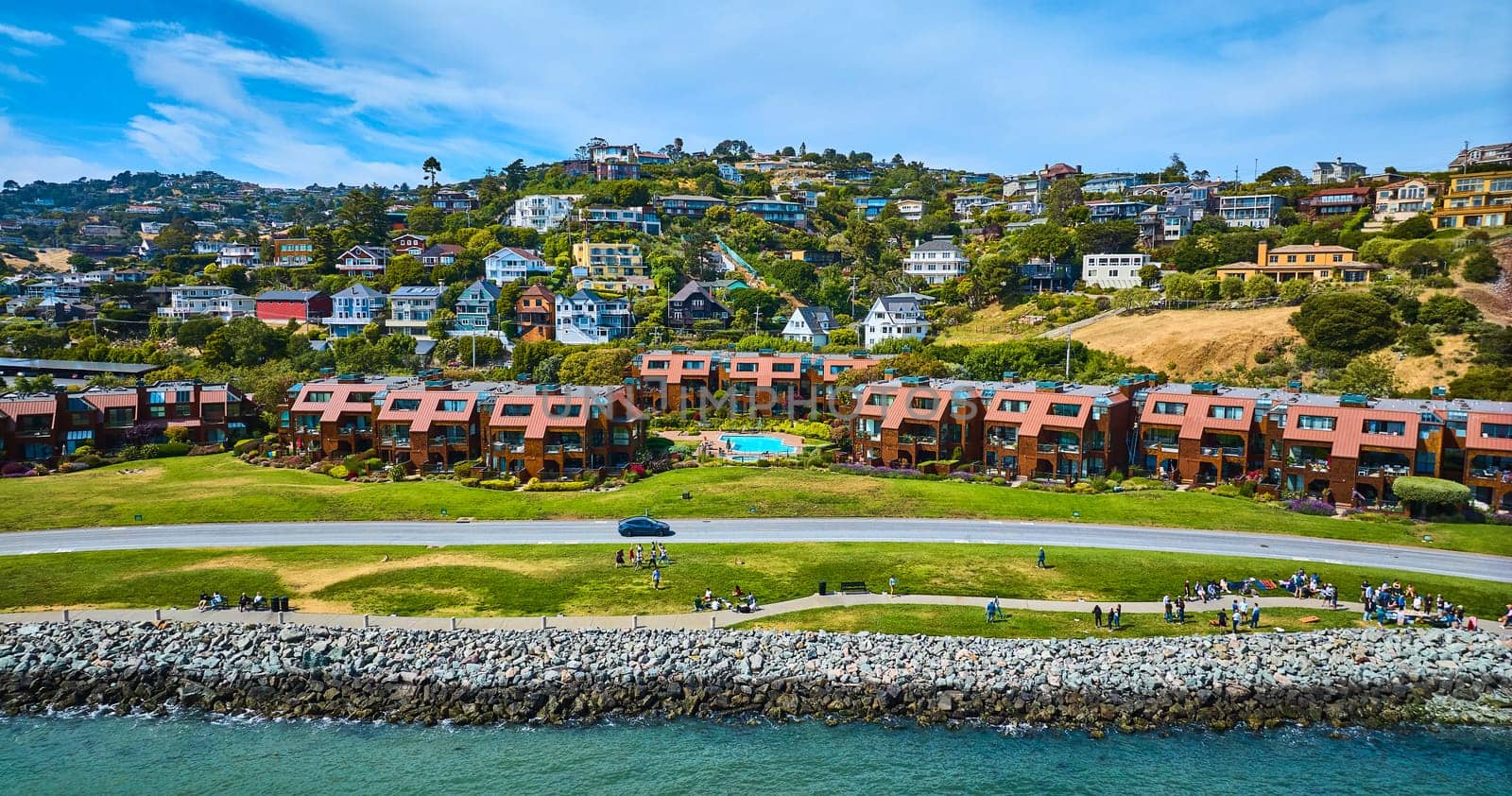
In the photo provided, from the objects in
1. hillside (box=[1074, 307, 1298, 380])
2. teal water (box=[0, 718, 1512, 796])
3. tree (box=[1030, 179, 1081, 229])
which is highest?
tree (box=[1030, 179, 1081, 229])

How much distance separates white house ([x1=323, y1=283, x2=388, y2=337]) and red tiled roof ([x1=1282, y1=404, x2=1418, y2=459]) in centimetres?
10896

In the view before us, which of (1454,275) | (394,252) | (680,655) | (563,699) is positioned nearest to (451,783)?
(563,699)

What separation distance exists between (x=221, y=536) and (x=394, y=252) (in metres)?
111

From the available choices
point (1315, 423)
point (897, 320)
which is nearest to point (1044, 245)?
point (897, 320)

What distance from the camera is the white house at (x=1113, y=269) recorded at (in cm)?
12394

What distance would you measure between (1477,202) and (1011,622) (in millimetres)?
102210

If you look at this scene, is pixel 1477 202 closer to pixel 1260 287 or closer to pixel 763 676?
pixel 1260 287

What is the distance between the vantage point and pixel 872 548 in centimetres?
4934

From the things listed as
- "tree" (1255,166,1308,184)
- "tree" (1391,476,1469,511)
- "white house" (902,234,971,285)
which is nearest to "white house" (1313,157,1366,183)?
"tree" (1255,166,1308,184)

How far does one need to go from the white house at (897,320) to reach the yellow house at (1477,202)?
5963cm

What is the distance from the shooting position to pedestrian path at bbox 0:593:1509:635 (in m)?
40.8

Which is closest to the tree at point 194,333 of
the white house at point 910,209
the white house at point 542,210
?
the white house at point 542,210

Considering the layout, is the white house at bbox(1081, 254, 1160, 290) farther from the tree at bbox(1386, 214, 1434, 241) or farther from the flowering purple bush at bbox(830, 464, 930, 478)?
the flowering purple bush at bbox(830, 464, 930, 478)

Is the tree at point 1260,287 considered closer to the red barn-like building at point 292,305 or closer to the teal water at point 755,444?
the teal water at point 755,444
